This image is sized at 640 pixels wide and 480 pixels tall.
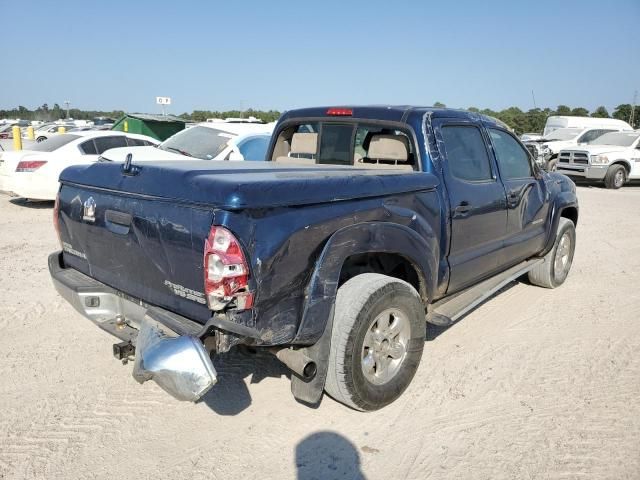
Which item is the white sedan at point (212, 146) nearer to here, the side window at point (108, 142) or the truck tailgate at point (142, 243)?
the side window at point (108, 142)

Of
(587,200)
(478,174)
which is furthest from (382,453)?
(587,200)

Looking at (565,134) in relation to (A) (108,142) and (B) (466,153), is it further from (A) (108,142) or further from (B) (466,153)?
(B) (466,153)

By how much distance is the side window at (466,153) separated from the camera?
13.3 ft

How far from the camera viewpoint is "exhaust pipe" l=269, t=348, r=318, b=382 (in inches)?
Result: 115

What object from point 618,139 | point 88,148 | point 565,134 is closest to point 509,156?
point 88,148

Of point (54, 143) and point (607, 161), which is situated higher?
point (54, 143)

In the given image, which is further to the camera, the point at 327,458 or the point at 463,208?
the point at 463,208

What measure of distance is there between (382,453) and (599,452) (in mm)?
1229

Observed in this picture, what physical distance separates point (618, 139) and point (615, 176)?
5.82ft

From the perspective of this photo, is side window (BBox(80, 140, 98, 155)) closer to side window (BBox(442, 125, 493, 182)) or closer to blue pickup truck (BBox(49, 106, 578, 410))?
blue pickup truck (BBox(49, 106, 578, 410))

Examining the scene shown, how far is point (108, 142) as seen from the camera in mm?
10852

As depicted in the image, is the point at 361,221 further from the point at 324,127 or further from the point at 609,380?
the point at 609,380

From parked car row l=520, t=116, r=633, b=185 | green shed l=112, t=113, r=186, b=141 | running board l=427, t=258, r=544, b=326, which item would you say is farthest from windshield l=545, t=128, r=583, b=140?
Result: running board l=427, t=258, r=544, b=326

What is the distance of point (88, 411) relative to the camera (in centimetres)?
332
